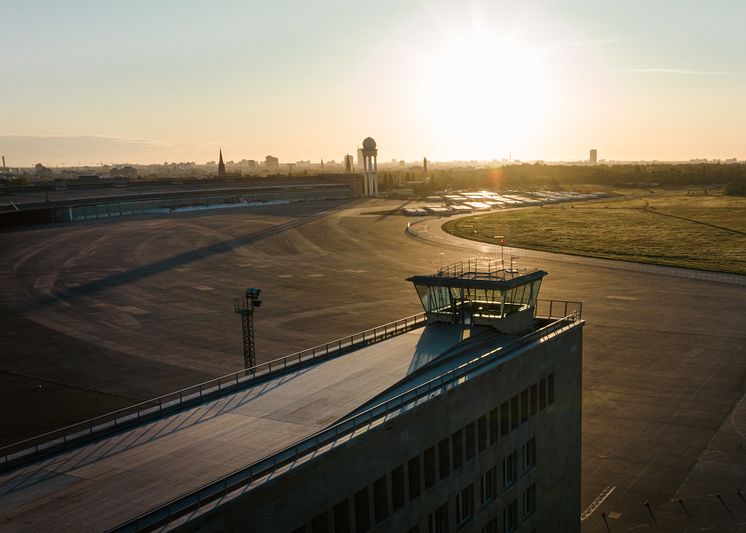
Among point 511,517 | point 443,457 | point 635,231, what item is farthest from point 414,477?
point 635,231

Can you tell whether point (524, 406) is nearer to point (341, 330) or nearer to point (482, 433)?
point (482, 433)

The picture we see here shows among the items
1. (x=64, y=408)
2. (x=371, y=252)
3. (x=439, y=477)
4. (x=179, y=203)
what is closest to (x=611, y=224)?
(x=371, y=252)

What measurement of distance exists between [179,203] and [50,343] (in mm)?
130882

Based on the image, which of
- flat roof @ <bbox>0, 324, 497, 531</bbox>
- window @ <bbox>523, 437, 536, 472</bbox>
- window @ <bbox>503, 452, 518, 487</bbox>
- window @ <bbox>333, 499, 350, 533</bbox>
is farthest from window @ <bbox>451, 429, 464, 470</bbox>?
window @ <bbox>333, 499, 350, 533</bbox>

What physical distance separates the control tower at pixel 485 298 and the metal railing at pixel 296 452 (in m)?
3.53

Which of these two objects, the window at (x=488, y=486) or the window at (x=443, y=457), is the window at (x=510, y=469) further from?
the window at (x=443, y=457)

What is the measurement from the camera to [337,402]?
24812 millimetres

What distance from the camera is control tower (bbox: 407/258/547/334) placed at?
32.7 metres

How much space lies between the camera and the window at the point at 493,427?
27070 mm

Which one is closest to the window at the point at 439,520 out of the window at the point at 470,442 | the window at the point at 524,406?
the window at the point at 470,442

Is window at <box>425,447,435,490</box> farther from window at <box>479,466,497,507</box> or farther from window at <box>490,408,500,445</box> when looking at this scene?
window at <box>490,408,500,445</box>

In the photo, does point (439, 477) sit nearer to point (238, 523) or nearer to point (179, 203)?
point (238, 523)

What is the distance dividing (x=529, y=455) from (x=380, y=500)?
9.93 metres

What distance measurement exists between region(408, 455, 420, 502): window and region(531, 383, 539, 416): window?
811 centimetres
